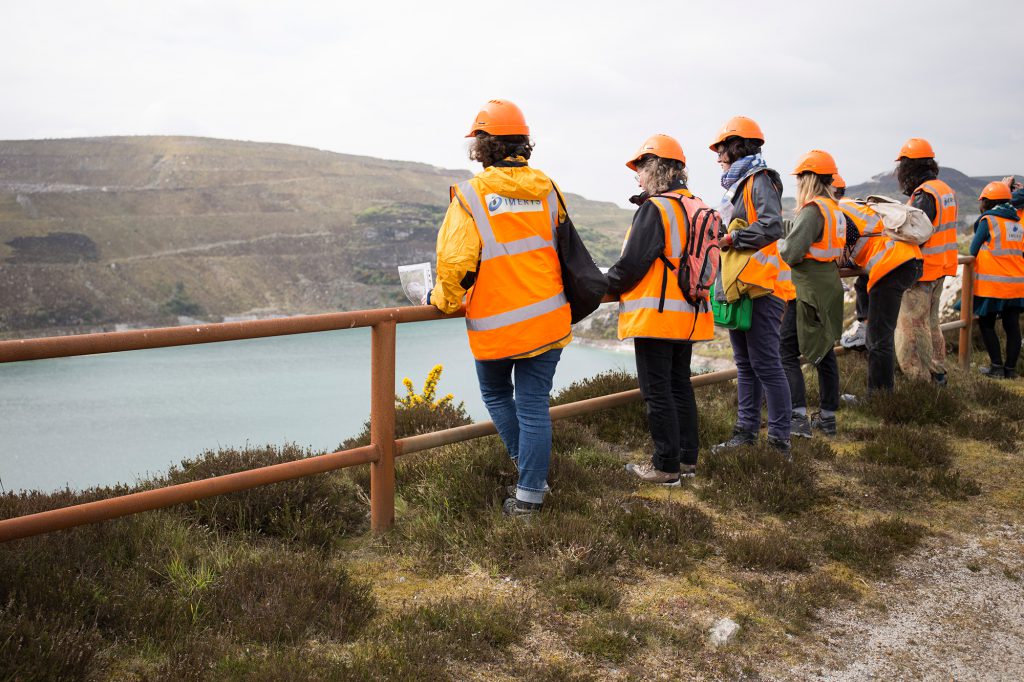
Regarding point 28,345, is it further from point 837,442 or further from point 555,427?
point 837,442

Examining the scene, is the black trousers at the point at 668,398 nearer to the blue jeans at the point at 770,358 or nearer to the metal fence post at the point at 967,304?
the blue jeans at the point at 770,358

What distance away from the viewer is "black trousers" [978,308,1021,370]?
26.2ft

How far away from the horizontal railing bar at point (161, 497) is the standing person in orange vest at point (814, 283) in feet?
10.7

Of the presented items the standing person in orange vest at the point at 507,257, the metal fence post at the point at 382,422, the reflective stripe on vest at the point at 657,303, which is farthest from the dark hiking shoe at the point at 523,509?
the reflective stripe on vest at the point at 657,303

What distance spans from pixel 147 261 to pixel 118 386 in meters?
67.1

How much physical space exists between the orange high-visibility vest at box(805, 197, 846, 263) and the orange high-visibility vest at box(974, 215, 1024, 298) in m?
3.75

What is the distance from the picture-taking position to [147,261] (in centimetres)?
12438

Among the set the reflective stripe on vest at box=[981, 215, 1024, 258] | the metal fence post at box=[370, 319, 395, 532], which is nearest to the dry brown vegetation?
the metal fence post at box=[370, 319, 395, 532]

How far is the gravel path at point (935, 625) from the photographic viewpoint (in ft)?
9.45

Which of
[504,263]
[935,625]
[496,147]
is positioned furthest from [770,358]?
[496,147]

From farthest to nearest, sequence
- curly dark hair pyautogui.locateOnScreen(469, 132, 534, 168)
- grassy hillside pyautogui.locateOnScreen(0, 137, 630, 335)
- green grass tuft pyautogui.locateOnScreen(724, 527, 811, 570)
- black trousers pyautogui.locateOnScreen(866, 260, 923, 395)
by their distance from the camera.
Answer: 1. grassy hillside pyautogui.locateOnScreen(0, 137, 630, 335)
2. black trousers pyautogui.locateOnScreen(866, 260, 923, 395)
3. green grass tuft pyautogui.locateOnScreen(724, 527, 811, 570)
4. curly dark hair pyautogui.locateOnScreen(469, 132, 534, 168)

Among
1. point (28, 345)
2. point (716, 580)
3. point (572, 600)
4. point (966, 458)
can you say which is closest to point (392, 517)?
point (572, 600)

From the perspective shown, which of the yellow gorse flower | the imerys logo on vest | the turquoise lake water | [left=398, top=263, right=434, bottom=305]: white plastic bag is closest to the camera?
the imerys logo on vest

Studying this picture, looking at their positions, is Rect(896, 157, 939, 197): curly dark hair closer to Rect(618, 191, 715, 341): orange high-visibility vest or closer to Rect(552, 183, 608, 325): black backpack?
Rect(618, 191, 715, 341): orange high-visibility vest
